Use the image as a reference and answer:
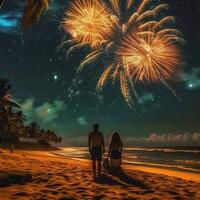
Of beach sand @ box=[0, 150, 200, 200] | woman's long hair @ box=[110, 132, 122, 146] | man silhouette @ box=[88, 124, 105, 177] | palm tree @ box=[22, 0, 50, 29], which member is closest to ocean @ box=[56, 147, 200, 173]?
woman's long hair @ box=[110, 132, 122, 146]

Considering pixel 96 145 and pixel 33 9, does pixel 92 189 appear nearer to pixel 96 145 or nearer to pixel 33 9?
pixel 96 145

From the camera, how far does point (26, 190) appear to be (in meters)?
7.89

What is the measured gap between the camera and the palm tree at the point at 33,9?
421 inches

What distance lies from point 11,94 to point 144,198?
3571cm

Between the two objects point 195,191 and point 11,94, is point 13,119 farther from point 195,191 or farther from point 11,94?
point 195,191

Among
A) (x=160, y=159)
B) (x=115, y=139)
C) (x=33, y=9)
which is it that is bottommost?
(x=115, y=139)

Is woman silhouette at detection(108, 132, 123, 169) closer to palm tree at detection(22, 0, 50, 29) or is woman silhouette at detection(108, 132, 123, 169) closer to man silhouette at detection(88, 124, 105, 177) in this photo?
man silhouette at detection(88, 124, 105, 177)

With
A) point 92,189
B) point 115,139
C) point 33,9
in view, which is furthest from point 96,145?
point 33,9

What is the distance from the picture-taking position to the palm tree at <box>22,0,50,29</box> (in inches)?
421

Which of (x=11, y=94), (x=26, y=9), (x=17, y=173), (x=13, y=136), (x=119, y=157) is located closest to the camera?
(x=17, y=173)

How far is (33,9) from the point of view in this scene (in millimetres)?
11000

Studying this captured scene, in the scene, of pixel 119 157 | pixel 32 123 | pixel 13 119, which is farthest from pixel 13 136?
pixel 119 157

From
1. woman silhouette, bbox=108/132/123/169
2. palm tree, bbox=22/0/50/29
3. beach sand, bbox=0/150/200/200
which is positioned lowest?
beach sand, bbox=0/150/200/200

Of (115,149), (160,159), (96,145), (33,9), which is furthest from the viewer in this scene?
(160,159)
